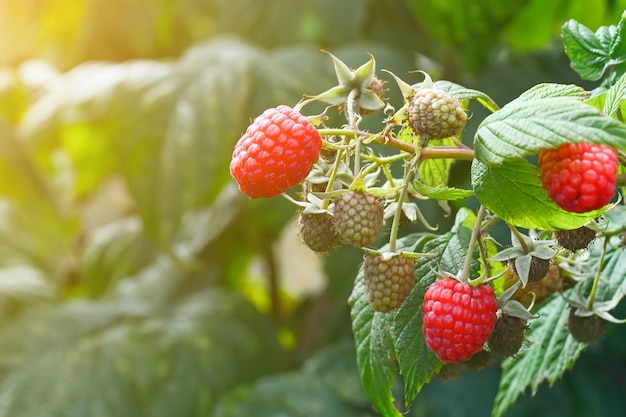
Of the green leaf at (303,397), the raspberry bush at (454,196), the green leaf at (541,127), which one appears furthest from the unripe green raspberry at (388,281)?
the green leaf at (303,397)

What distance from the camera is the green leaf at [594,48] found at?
2.11 feet

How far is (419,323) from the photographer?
0.64 m

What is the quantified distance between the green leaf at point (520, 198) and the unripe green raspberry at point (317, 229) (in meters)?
0.12

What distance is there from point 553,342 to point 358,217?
13.4 inches

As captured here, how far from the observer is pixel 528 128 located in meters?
0.50

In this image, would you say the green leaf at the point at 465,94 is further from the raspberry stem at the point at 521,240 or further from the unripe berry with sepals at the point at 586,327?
the unripe berry with sepals at the point at 586,327

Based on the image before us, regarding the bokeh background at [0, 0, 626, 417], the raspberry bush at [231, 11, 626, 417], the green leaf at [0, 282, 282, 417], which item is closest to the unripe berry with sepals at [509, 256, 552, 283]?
the raspberry bush at [231, 11, 626, 417]

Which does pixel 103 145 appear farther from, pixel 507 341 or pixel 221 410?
pixel 507 341

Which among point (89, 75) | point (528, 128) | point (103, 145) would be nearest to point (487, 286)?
point (528, 128)

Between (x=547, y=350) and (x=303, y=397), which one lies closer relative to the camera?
(x=547, y=350)

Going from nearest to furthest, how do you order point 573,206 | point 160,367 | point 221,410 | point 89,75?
point 573,206 → point 221,410 → point 160,367 → point 89,75

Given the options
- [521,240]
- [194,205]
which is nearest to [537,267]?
[521,240]

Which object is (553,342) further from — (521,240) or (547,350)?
(521,240)

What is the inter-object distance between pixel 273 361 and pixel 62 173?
43.4 inches
